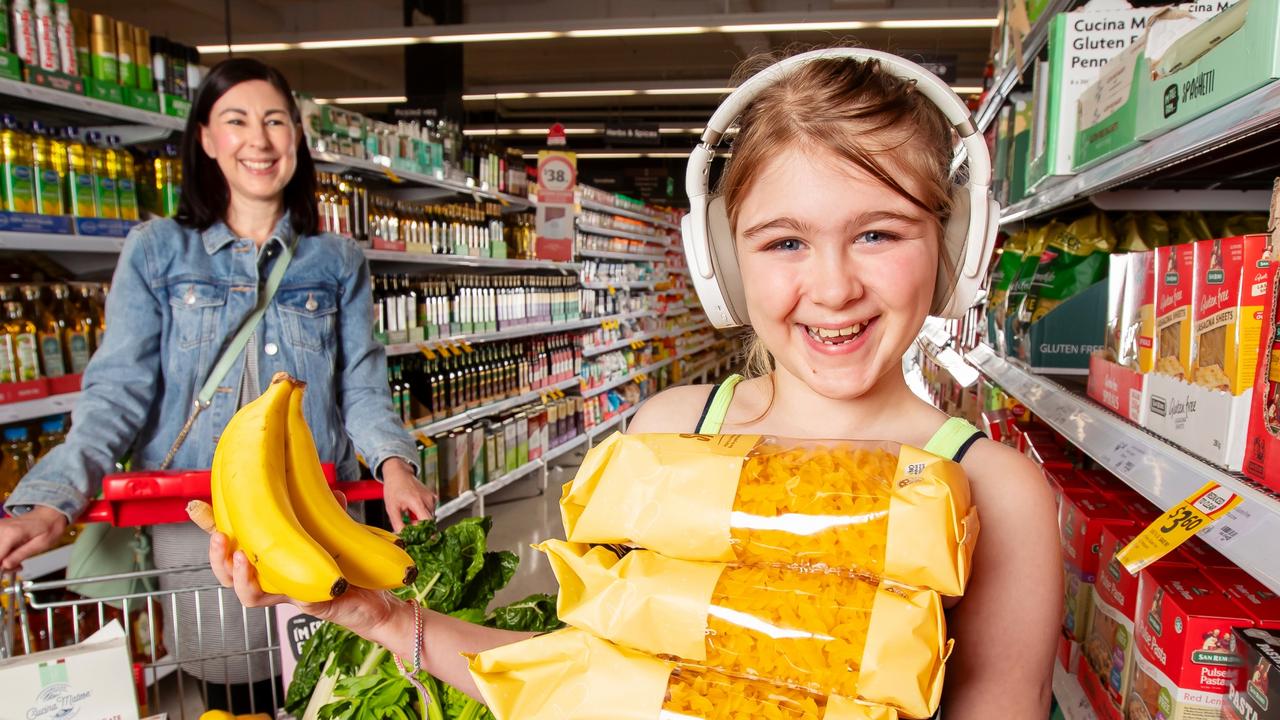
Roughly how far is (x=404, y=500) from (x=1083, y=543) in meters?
1.35

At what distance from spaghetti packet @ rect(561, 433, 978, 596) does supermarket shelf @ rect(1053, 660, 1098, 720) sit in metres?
1.04

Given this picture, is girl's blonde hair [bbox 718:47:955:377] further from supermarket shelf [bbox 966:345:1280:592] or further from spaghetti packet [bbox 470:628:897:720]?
spaghetti packet [bbox 470:628:897:720]

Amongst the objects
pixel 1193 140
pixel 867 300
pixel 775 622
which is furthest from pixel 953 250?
pixel 775 622

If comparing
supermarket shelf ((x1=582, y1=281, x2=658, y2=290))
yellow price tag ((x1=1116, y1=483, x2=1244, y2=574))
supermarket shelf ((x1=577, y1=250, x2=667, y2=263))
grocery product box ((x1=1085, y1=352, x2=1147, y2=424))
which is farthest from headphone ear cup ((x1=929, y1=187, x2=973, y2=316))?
supermarket shelf ((x1=582, y1=281, x2=658, y2=290))

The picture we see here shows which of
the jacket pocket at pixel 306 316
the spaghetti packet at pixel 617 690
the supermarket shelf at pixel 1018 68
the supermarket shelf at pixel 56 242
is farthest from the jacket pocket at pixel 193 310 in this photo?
the supermarket shelf at pixel 1018 68

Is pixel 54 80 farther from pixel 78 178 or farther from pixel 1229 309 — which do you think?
pixel 1229 309

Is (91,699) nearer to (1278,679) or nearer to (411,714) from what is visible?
(411,714)

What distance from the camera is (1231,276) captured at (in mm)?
1089

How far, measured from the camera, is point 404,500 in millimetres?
1626

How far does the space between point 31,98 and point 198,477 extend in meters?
Result: 1.87

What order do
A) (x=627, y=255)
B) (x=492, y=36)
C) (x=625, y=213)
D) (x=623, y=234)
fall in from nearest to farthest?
1. (x=492, y=36)
2. (x=623, y=234)
3. (x=625, y=213)
4. (x=627, y=255)

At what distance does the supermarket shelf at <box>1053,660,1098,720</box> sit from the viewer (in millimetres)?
1504

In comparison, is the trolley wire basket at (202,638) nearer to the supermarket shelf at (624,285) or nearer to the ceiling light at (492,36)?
the supermarket shelf at (624,285)

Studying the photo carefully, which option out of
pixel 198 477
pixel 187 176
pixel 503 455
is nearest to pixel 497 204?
pixel 503 455
